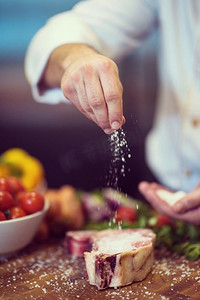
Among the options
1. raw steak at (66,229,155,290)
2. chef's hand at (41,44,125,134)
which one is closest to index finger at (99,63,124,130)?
chef's hand at (41,44,125,134)

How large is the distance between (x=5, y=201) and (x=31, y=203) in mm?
76

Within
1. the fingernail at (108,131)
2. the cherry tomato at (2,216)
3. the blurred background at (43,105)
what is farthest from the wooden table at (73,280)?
the blurred background at (43,105)

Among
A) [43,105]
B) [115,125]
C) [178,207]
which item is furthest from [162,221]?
[43,105]

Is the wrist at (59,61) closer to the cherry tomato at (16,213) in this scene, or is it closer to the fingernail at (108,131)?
the fingernail at (108,131)

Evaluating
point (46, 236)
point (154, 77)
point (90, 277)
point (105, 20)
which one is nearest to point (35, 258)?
point (46, 236)

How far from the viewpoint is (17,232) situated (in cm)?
126

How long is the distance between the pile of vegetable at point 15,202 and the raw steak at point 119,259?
0.20 m

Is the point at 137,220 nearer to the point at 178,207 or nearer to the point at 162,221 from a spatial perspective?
the point at 162,221

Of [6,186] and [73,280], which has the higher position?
[6,186]

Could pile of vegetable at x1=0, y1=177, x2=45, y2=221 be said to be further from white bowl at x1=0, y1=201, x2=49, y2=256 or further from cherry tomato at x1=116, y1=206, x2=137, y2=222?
cherry tomato at x1=116, y1=206, x2=137, y2=222

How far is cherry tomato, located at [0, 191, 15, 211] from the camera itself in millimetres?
1280

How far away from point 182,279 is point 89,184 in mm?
1859

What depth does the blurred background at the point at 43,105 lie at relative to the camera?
3312 millimetres

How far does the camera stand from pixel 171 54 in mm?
1771
